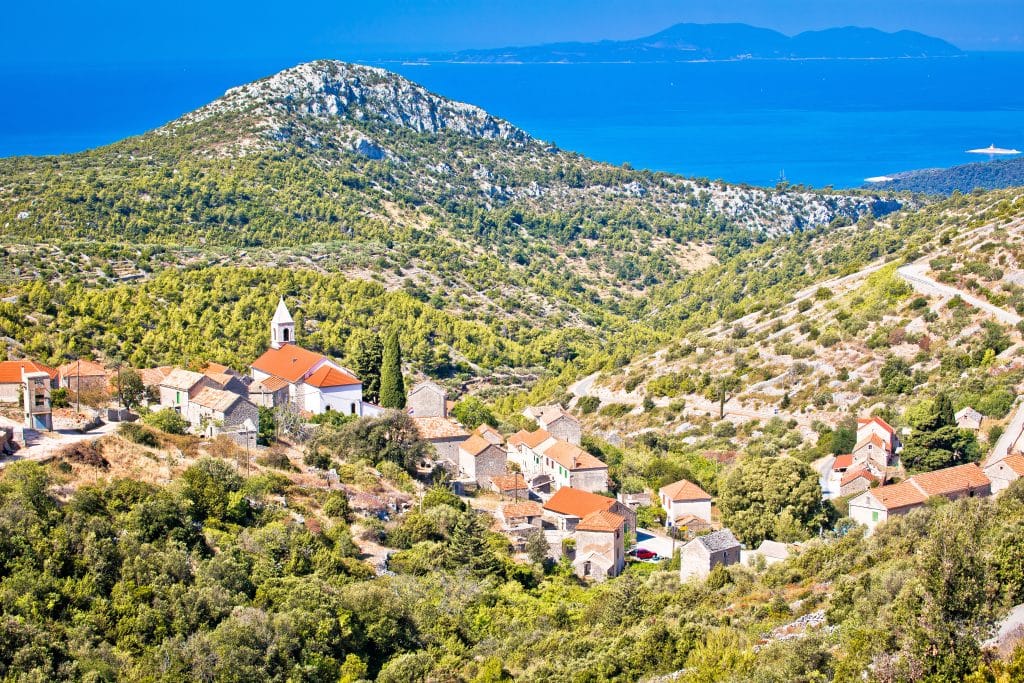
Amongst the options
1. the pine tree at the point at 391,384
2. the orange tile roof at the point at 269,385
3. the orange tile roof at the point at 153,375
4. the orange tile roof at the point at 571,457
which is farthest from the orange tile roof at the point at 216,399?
the orange tile roof at the point at 571,457

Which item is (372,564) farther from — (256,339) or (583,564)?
(256,339)

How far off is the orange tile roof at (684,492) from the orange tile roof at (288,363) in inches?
562

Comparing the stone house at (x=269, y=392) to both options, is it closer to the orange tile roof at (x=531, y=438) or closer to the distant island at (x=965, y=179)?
the orange tile roof at (x=531, y=438)

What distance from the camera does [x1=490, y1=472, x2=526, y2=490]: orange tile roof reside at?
39.9m

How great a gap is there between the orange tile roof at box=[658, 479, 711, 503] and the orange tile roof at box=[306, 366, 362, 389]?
494 inches

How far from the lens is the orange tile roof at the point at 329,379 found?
43.7 metres

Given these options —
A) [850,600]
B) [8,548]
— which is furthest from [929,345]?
[8,548]

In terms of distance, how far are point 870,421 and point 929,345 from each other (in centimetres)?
1165

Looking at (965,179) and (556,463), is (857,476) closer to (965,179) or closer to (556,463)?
(556,463)

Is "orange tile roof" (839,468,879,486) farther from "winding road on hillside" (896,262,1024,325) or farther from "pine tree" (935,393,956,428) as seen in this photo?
"winding road on hillside" (896,262,1024,325)

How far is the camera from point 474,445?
4050 cm

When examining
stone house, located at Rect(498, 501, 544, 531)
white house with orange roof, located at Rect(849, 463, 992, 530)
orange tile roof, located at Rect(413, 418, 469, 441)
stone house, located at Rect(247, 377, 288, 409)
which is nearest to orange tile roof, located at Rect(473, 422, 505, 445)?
orange tile roof, located at Rect(413, 418, 469, 441)

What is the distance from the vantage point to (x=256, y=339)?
2359 inches

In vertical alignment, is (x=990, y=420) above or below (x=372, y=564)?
above
